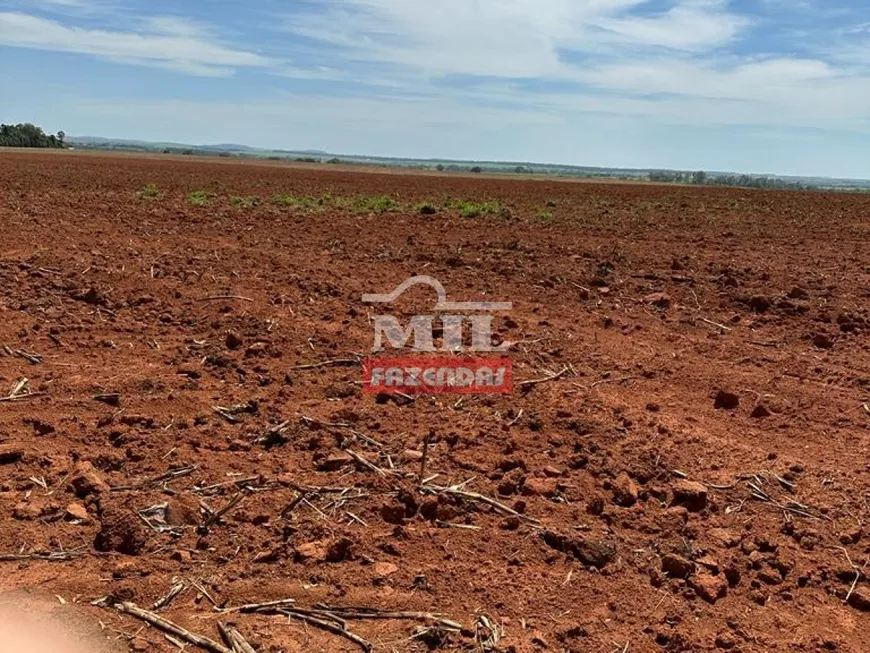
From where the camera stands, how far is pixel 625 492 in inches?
140

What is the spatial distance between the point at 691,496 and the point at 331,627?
1.84 metres

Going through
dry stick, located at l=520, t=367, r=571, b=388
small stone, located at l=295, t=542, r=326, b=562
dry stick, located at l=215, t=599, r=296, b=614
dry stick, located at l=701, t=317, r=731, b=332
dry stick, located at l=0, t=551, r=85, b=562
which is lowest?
dry stick, located at l=215, t=599, r=296, b=614

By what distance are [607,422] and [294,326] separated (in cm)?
280

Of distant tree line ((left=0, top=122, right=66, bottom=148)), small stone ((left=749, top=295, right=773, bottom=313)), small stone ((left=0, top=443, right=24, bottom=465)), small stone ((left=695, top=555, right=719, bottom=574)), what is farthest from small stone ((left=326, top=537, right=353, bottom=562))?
distant tree line ((left=0, top=122, right=66, bottom=148))

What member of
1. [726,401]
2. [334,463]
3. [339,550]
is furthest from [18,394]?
[726,401]

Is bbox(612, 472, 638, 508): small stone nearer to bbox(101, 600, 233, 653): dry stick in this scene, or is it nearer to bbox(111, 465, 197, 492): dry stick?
bbox(101, 600, 233, 653): dry stick

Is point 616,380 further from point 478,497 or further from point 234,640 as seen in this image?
point 234,640

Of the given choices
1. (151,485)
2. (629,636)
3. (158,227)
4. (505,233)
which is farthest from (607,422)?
(158,227)

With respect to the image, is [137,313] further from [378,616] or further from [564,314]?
[378,616]

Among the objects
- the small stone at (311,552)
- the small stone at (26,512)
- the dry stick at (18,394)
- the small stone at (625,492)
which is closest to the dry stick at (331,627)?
the small stone at (311,552)

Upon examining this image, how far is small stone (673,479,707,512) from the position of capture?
3.51 m

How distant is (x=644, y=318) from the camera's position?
22.2 ft

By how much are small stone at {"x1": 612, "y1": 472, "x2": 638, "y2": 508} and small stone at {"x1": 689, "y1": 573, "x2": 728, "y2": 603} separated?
0.59 meters

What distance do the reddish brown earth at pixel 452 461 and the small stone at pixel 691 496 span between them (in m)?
0.01
